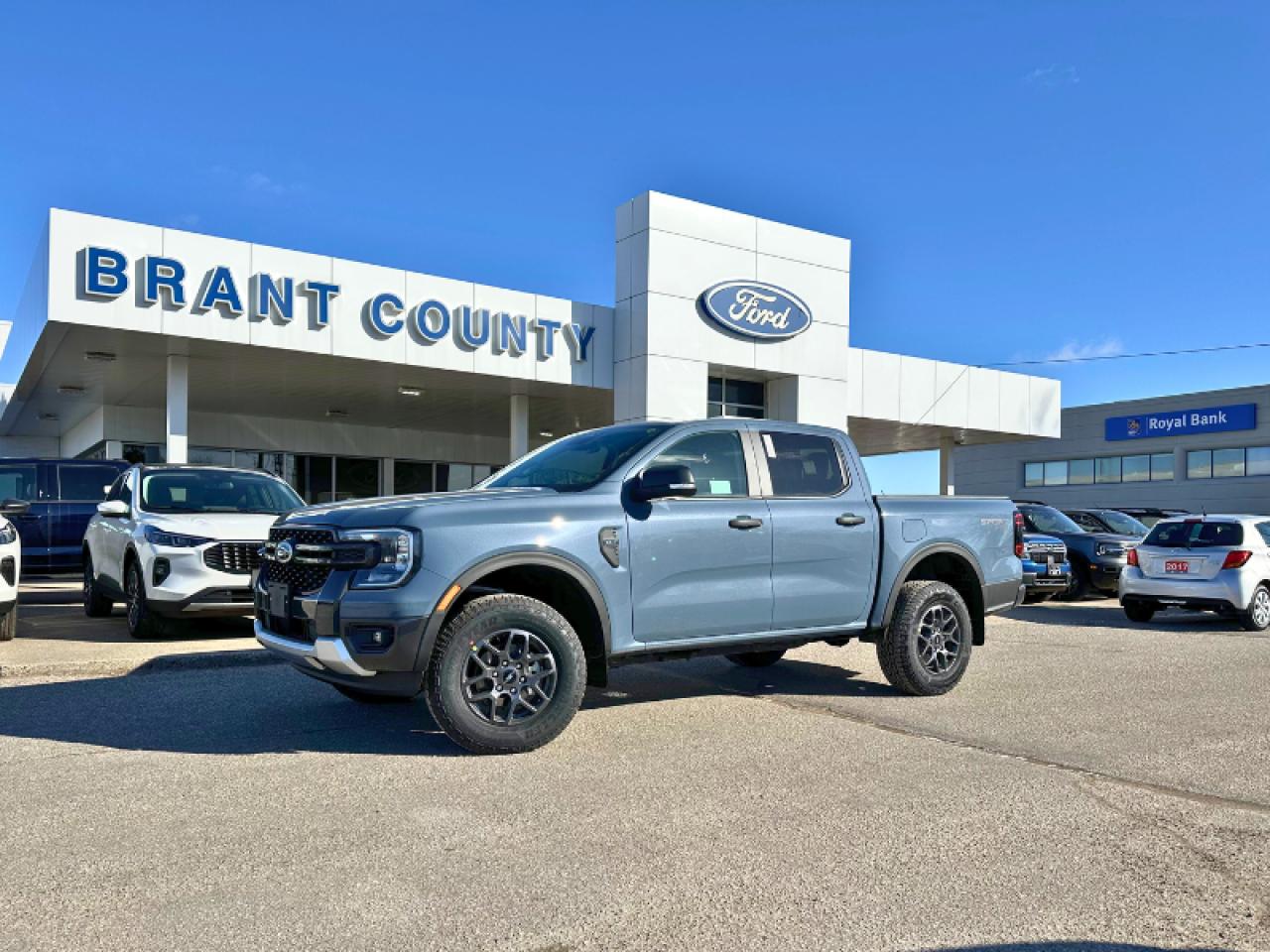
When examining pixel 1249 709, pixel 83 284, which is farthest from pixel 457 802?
pixel 83 284

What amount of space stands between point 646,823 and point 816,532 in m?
2.82

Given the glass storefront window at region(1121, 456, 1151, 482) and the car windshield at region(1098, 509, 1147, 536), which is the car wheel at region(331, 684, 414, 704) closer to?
the car windshield at region(1098, 509, 1147, 536)

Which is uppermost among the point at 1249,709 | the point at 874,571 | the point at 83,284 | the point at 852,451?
the point at 83,284

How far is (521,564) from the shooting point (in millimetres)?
5520

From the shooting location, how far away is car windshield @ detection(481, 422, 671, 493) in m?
6.17

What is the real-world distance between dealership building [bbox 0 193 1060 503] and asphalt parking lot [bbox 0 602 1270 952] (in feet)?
26.1

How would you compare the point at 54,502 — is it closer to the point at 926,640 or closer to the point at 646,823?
the point at 926,640

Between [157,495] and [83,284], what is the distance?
21.9ft

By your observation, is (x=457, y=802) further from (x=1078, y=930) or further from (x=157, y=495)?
(x=157, y=495)

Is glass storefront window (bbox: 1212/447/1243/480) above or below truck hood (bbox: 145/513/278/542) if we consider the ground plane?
above

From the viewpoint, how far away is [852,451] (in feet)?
23.8

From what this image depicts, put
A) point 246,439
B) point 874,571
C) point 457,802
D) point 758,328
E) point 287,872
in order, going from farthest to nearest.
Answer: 1. point 246,439
2. point 758,328
3. point 874,571
4. point 457,802
5. point 287,872

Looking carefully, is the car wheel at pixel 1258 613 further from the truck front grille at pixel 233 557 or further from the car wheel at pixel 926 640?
the truck front grille at pixel 233 557

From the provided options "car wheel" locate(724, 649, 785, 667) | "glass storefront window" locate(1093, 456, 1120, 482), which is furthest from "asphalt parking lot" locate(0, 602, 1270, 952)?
"glass storefront window" locate(1093, 456, 1120, 482)
